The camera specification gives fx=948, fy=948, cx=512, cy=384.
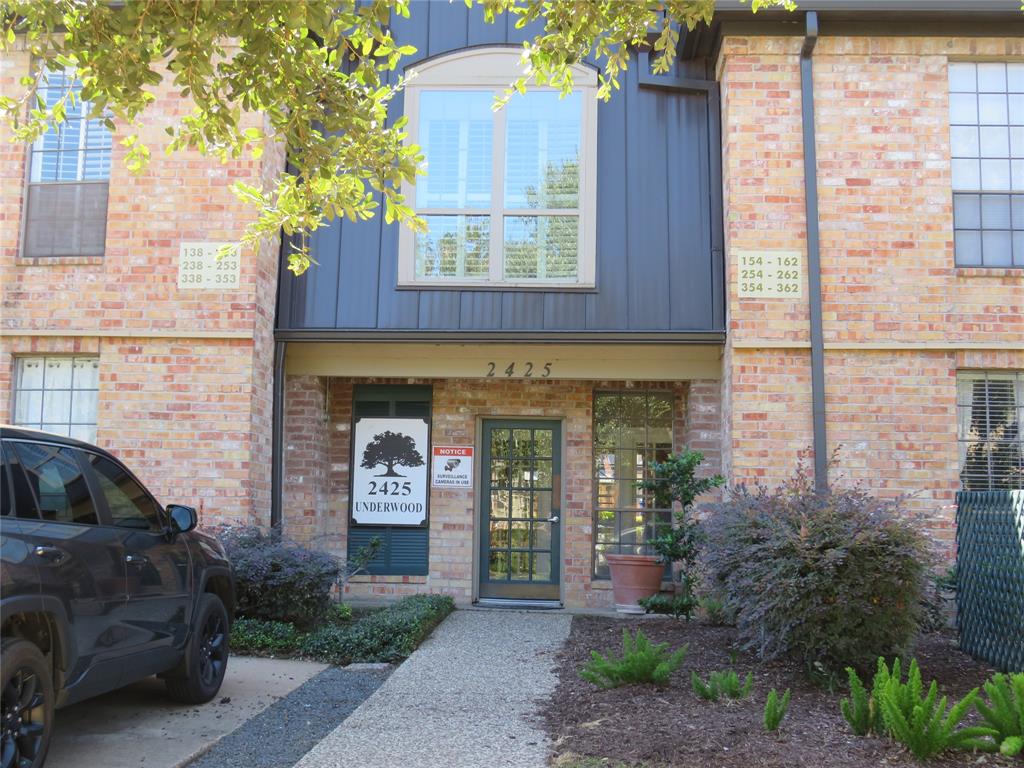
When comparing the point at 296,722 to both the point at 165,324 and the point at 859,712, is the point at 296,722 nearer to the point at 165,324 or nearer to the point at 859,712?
the point at 859,712

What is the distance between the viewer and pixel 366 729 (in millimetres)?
5430

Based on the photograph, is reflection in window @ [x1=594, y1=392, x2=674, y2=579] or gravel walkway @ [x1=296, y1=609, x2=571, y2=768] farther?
reflection in window @ [x1=594, y1=392, x2=674, y2=579]

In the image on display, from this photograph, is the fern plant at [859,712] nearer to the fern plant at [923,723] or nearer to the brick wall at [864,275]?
the fern plant at [923,723]

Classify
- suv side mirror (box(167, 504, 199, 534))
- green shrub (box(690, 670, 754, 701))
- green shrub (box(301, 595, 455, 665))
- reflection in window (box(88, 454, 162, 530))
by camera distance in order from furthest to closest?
green shrub (box(301, 595, 455, 665)) < suv side mirror (box(167, 504, 199, 534)) < green shrub (box(690, 670, 754, 701)) < reflection in window (box(88, 454, 162, 530))

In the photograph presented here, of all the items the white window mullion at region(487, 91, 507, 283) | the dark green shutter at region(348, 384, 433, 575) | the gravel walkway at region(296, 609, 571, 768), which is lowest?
the gravel walkway at region(296, 609, 571, 768)

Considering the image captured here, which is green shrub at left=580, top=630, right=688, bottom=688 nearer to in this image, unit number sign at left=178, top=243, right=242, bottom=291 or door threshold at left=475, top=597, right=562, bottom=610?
door threshold at left=475, top=597, right=562, bottom=610

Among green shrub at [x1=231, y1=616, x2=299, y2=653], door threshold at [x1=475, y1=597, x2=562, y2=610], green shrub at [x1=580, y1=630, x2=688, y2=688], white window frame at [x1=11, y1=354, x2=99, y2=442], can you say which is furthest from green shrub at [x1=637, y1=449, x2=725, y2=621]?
white window frame at [x1=11, y1=354, x2=99, y2=442]

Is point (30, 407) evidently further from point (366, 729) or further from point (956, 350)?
point (956, 350)

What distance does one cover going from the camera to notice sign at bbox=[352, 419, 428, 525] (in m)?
10.9

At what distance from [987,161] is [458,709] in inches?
302

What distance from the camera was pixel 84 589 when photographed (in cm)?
457

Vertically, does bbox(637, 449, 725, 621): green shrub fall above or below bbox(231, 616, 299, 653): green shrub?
above

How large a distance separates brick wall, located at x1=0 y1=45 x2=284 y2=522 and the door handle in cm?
502

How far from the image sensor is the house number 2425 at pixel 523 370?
10.3 meters
